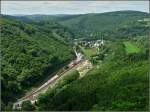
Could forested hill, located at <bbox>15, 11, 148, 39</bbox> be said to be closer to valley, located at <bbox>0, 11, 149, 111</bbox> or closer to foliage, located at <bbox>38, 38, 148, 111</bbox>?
valley, located at <bbox>0, 11, 149, 111</bbox>

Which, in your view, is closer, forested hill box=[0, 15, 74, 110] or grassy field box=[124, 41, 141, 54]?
forested hill box=[0, 15, 74, 110]

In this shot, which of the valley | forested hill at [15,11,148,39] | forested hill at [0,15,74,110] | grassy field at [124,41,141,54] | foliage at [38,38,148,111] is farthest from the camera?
forested hill at [15,11,148,39]

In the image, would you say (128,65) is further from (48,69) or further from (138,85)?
(138,85)

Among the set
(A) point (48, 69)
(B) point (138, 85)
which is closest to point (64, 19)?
(A) point (48, 69)

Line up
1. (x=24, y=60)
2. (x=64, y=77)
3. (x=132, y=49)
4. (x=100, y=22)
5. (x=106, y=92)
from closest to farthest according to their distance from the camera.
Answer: (x=106, y=92) < (x=64, y=77) < (x=24, y=60) < (x=132, y=49) < (x=100, y=22)

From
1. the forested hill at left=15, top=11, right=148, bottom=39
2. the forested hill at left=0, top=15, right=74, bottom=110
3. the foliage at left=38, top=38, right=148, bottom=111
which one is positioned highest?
the forested hill at left=15, top=11, right=148, bottom=39

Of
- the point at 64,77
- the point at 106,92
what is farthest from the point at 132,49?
the point at 106,92

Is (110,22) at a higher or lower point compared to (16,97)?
higher

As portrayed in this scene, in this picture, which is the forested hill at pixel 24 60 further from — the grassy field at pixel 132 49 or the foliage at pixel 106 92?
the grassy field at pixel 132 49

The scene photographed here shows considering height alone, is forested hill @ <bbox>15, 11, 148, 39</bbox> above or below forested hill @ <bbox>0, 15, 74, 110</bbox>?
above

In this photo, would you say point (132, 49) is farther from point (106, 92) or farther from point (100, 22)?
point (100, 22)

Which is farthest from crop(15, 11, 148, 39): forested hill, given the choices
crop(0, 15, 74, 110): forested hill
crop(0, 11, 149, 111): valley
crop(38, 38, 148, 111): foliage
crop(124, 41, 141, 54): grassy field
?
crop(38, 38, 148, 111): foliage
